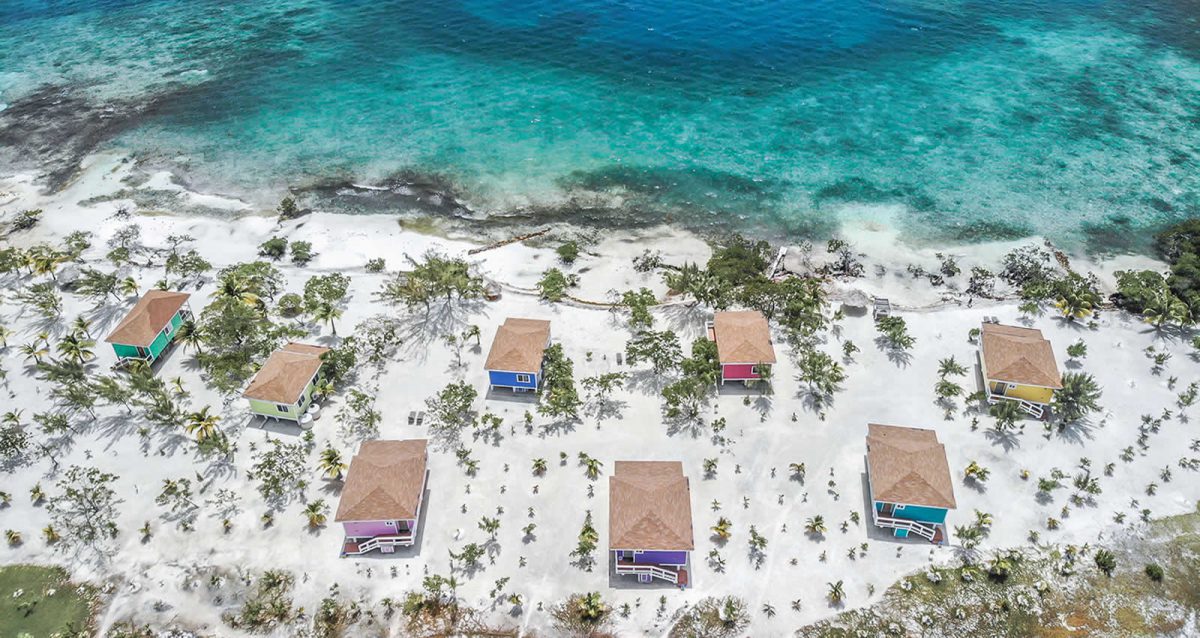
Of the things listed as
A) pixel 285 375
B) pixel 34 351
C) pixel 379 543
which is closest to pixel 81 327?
pixel 34 351

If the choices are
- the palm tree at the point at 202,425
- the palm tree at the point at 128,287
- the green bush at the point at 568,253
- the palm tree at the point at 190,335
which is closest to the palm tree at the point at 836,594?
the green bush at the point at 568,253

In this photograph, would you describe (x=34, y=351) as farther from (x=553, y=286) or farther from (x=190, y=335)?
(x=553, y=286)

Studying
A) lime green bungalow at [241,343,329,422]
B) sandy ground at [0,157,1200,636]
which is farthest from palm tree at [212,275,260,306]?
lime green bungalow at [241,343,329,422]

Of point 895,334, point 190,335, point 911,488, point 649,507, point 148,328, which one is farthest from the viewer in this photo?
point 895,334

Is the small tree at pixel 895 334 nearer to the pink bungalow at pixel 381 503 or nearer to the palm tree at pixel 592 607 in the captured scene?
the palm tree at pixel 592 607

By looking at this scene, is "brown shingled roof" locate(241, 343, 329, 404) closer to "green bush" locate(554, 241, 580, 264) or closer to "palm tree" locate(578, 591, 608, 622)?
"green bush" locate(554, 241, 580, 264)

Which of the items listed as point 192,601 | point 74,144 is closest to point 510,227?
point 192,601

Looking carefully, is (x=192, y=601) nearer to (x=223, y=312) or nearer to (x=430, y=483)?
(x=430, y=483)
